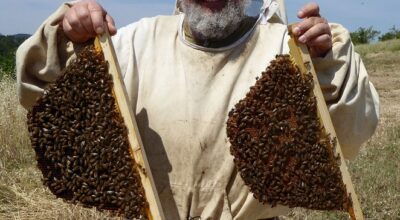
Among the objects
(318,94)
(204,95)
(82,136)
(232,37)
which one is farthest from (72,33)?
(318,94)

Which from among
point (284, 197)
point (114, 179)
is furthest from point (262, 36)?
point (114, 179)

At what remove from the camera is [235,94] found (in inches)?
138

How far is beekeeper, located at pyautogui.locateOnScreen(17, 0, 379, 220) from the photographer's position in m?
3.42

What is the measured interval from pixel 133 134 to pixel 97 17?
0.57 m

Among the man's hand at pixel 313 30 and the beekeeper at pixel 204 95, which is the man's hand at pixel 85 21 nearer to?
the beekeeper at pixel 204 95

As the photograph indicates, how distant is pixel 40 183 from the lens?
27.4 feet

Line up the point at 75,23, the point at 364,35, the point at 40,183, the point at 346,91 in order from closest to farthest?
the point at 75,23 → the point at 346,91 → the point at 40,183 → the point at 364,35

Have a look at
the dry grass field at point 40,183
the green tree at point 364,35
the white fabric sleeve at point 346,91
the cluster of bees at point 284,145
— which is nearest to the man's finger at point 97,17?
the cluster of bees at point 284,145

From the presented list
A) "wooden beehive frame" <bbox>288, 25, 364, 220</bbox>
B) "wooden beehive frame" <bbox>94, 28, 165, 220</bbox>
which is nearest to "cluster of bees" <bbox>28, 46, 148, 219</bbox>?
"wooden beehive frame" <bbox>94, 28, 165, 220</bbox>

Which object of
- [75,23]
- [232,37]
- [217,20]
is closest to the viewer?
[75,23]

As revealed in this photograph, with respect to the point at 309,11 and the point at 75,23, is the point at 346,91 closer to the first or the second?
the point at 309,11

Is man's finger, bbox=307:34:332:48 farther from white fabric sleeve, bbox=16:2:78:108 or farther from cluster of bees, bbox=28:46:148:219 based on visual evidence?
white fabric sleeve, bbox=16:2:78:108

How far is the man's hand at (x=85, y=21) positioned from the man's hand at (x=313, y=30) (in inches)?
34.6

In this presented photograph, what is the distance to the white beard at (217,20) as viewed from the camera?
347 centimetres
